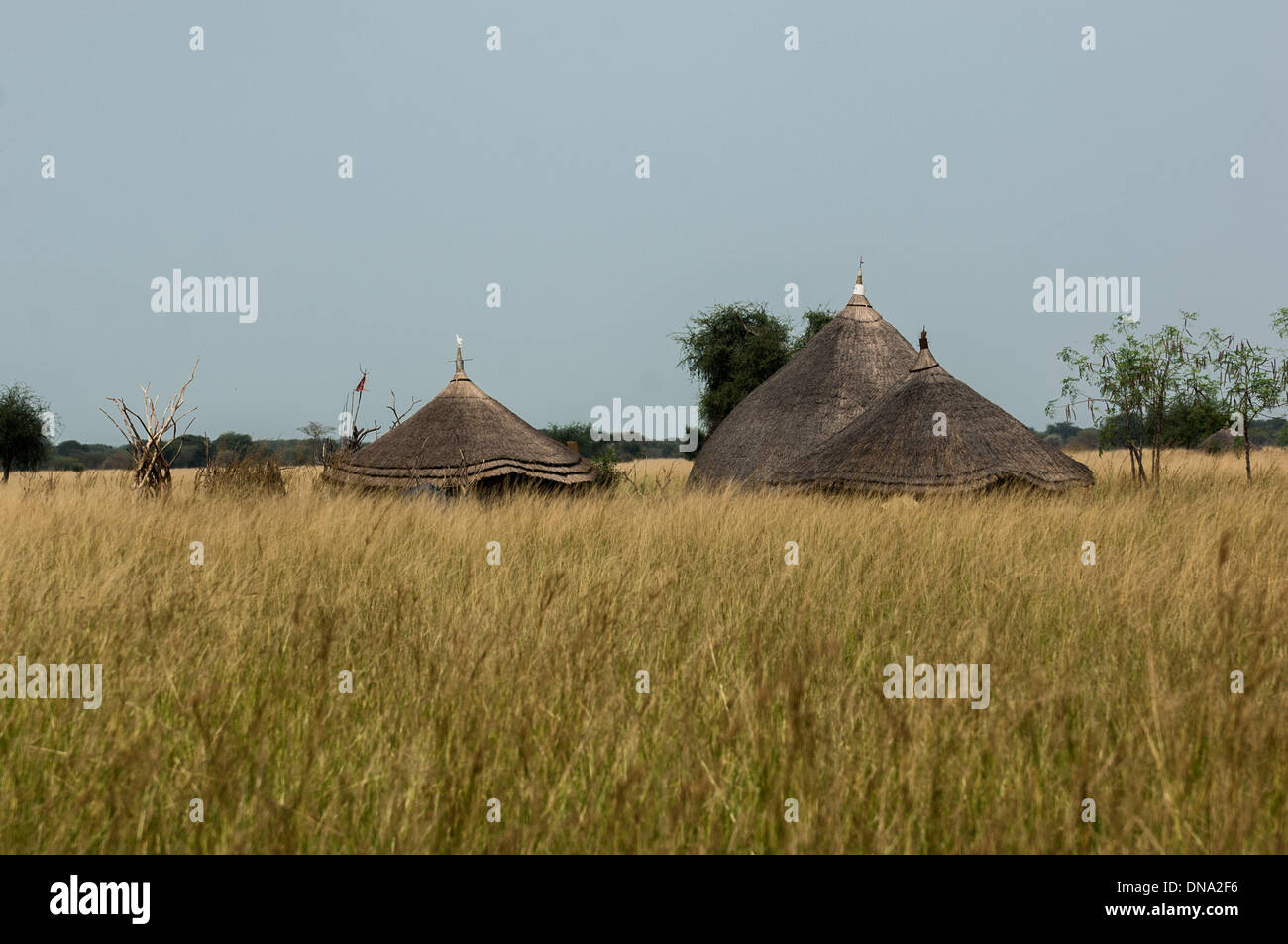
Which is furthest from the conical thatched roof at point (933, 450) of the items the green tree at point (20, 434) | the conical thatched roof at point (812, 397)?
the green tree at point (20, 434)

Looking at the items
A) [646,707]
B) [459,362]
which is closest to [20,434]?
[459,362]

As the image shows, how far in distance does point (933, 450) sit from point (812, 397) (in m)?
4.39

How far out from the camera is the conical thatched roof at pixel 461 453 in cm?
1477

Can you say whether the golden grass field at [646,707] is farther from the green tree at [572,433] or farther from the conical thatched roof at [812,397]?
the green tree at [572,433]

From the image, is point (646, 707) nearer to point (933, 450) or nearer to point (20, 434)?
point (933, 450)

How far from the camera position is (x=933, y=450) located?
42.8 feet

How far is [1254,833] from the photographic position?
2.34 metres

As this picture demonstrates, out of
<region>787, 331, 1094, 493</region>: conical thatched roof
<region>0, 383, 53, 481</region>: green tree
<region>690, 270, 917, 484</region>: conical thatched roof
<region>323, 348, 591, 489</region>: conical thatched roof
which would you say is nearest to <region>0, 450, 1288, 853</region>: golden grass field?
<region>787, 331, 1094, 493</region>: conical thatched roof

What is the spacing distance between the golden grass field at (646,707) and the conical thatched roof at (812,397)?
1071cm

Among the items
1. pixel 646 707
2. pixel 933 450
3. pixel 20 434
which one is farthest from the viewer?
pixel 20 434

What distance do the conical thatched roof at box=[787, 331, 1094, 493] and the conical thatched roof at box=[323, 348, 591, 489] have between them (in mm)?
4444

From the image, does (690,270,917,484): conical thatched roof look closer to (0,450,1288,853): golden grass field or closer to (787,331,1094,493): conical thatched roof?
(787,331,1094,493): conical thatched roof

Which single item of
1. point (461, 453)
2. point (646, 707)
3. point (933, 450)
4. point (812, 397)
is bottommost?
point (646, 707)

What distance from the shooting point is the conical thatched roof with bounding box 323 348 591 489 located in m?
14.8
